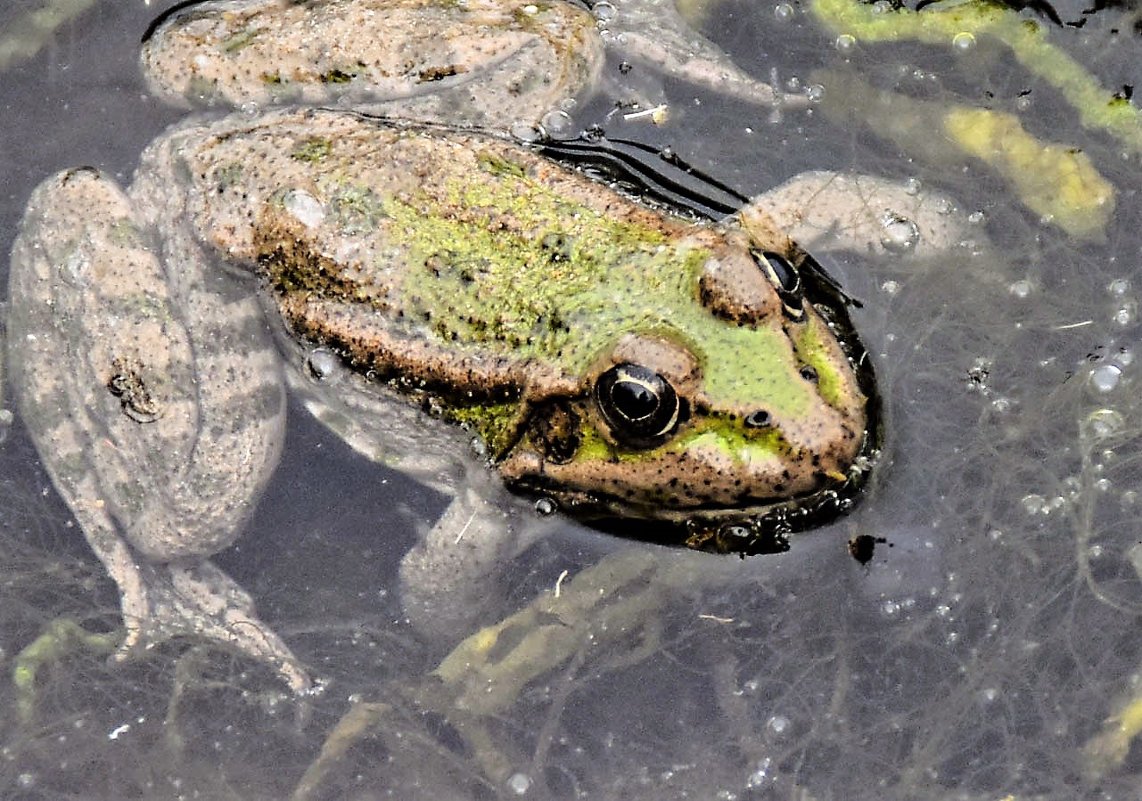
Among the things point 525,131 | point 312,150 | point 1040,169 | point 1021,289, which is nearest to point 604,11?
point 525,131

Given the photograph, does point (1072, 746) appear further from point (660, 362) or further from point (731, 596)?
point (660, 362)

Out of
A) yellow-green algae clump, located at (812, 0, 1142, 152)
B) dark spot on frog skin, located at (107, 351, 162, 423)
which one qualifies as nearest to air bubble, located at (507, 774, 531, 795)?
dark spot on frog skin, located at (107, 351, 162, 423)

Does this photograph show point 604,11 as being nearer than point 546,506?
No

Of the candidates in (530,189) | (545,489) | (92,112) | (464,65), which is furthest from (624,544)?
(92,112)

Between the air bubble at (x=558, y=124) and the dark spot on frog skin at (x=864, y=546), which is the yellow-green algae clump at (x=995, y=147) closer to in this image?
the air bubble at (x=558, y=124)

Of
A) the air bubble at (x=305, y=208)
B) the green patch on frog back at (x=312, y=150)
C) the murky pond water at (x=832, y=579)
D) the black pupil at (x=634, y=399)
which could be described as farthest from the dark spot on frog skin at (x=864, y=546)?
the green patch on frog back at (x=312, y=150)

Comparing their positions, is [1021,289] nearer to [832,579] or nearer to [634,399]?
[832,579]
